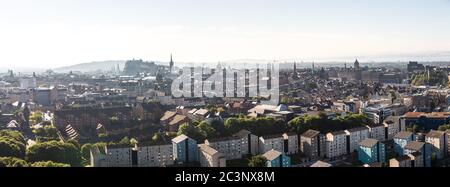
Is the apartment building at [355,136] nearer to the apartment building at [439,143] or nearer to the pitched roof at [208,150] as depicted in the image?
the apartment building at [439,143]

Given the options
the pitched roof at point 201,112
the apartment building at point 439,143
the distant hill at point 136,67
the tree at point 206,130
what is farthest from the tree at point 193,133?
the distant hill at point 136,67

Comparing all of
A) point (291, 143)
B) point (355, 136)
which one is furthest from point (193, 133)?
point (355, 136)

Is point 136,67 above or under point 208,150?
above

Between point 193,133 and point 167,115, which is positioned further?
point 167,115

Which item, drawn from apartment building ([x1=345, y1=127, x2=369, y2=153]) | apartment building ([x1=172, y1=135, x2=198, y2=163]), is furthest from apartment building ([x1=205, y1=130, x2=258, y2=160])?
apartment building ([x1=345, y1=127, x2=369, y2=153])

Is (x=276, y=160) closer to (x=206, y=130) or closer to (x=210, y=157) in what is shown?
(x=210, y=157)

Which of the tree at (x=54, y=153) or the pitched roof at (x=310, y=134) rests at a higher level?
the pitched roof at (x=310, y=134)

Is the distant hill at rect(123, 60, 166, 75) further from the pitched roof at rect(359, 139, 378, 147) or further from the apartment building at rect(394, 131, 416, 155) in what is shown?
the pitched roof at rect(359, 139, 378, 147)

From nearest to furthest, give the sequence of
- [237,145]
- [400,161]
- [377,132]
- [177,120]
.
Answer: [400,161] → [237,145] → [377,132] → [177,120]
